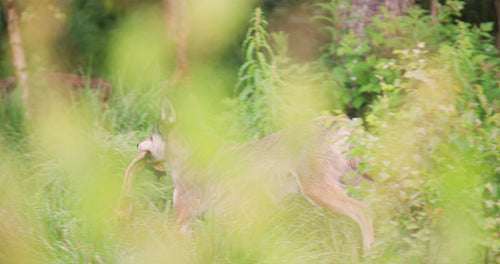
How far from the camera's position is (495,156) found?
4.49m

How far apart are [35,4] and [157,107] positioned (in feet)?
7.30

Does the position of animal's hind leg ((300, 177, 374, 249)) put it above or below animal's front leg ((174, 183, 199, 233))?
above

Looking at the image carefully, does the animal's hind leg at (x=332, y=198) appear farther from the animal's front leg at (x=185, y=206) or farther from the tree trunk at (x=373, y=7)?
the tree trunk at (x=373, y=7)

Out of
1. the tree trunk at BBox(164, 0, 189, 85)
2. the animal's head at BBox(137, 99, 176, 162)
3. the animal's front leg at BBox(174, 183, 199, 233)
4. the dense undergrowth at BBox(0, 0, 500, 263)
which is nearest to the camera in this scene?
the dense undergrowth at BBox(0, 0, 500, 263)

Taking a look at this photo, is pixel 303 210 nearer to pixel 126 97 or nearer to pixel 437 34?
pixel 437 34

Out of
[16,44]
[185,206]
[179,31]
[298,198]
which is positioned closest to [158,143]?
[185,206]

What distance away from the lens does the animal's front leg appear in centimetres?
579

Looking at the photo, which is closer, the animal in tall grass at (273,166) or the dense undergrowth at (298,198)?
the dense undergrowth at (298,198)

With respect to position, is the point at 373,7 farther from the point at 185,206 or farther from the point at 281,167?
the point at 185,206

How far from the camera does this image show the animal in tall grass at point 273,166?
→ 528 cm

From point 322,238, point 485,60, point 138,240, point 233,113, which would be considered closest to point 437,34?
point 485,60

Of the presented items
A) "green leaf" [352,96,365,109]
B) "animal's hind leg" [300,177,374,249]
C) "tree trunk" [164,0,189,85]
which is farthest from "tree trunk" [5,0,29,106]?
"animal's hind leg" [300,177,374,249]

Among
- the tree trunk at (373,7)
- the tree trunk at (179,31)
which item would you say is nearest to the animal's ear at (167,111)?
the tree trunk at (179,31)

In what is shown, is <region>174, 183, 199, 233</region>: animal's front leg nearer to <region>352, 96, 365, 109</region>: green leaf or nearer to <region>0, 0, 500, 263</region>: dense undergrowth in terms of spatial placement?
<region>0, 0, 500, 263</region>: dense undergrowth
